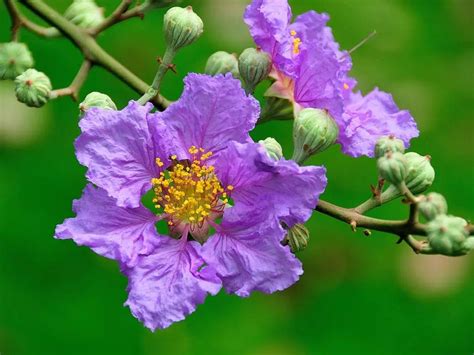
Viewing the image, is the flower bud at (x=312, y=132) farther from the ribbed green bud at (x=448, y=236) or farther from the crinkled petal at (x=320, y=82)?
the ribbed green bud at (x=448, y=236)

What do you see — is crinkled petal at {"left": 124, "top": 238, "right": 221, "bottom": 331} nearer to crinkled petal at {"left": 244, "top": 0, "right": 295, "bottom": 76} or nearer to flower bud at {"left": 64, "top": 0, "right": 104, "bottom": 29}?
crinkled petal at {"left": 244, "top": 0, "right": 295, "bottom": 76}

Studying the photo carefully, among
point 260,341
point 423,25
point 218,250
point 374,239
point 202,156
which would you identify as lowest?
point 260,341

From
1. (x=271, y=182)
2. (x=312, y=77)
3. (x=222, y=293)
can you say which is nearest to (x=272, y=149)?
(x=271, y=182)

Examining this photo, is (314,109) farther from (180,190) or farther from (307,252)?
(307,252)

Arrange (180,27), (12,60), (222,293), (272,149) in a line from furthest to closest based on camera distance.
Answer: (222,293), (12,60), (180,27), (272,149)

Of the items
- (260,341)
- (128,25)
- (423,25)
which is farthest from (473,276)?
(128,25)

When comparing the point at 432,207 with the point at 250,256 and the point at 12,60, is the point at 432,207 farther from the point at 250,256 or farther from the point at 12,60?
the point at 12,60
